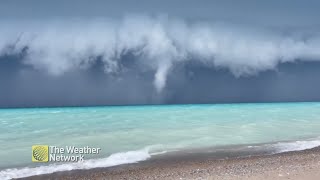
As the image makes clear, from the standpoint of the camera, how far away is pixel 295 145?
2195 cm

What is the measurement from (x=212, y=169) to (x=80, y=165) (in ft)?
17.8

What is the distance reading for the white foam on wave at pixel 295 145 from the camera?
2044 centimetres

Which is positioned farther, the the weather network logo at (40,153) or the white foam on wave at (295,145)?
the white foam on wave at (295,145)

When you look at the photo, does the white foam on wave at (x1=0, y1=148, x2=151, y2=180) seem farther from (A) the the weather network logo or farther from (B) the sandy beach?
(A) the the weather network logo

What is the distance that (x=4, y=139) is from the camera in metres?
25.4

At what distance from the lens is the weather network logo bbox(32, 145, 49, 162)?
17448 mm

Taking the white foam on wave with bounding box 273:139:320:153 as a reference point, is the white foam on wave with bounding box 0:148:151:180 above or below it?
above

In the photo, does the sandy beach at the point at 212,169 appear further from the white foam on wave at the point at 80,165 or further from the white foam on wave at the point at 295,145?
the white foam on wave at the point at 295,145

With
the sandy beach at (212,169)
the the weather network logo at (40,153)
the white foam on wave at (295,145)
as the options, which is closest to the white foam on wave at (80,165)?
the sandy beach at (212,169)

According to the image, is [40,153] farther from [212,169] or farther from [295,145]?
[295,145]

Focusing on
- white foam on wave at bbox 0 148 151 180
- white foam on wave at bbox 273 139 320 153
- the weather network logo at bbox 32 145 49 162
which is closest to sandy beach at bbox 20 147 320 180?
white foam on wave at bbox 0 148 151 180

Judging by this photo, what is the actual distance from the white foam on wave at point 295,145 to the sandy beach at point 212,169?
252 centimetres

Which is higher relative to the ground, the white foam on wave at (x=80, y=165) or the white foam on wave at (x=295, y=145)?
the white foam on wave at (x=80, y=165)

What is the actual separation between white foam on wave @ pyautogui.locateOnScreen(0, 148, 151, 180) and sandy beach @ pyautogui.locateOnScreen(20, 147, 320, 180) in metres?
0.59
